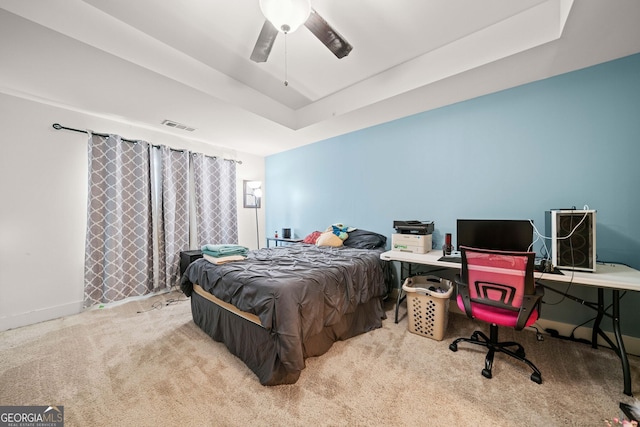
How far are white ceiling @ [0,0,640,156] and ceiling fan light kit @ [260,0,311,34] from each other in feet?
1.87

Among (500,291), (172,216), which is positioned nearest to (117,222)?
(172,216)

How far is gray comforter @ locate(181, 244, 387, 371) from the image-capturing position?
5.06 feet

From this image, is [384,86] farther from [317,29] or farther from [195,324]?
[195,324]

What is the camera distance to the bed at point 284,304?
1554 mm

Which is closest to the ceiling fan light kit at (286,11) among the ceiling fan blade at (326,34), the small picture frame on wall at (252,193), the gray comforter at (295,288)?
the ceiling fan blade at (326,34)

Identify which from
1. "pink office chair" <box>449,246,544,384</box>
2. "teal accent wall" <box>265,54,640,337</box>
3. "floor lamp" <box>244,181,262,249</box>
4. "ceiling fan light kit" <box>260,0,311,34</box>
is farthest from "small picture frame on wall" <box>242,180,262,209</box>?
"pink office chair" <box>449,246,544,384</box>

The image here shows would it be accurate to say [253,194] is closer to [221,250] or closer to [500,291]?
[221,250]

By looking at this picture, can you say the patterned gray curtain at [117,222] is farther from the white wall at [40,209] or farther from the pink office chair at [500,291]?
the pink office chair at [500,291]

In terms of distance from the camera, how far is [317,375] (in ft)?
5.43

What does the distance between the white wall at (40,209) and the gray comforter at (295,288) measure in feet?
5.42

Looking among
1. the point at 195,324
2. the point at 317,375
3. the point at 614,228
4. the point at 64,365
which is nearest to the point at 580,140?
the point at 614,228

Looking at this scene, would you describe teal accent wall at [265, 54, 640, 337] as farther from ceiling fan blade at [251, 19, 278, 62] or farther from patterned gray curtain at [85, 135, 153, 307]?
patterned gray curtain at [85, 135, 153, 307]

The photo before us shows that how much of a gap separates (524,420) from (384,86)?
9.47ft

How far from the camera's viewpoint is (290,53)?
Result: 211 centimetres
